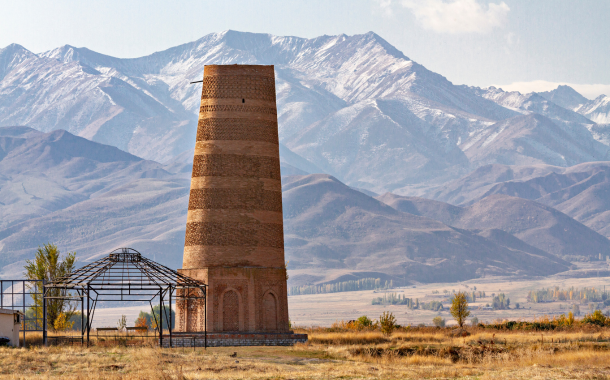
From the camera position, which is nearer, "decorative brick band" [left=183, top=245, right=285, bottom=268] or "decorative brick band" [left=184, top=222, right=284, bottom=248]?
"decorative brick band" [left=183, top=245, right=285, bottom=268]

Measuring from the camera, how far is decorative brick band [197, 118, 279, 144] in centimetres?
4847

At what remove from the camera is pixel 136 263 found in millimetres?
43344

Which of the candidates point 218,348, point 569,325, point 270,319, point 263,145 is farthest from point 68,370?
point 569,325

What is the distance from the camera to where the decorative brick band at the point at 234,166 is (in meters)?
47.9

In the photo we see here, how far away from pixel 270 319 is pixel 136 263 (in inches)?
318

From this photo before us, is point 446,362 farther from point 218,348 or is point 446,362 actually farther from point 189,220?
point 189,220

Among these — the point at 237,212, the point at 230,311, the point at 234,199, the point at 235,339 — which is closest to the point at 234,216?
the point at 237,212

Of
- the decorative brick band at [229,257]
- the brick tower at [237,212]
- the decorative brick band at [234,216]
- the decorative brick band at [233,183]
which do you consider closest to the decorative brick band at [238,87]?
the brick tower at [237,212]

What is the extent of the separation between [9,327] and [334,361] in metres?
15.0

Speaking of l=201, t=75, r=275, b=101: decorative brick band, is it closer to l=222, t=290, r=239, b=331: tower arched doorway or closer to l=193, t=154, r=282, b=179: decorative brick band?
l=193, t=154, r=282, b=179: decorative brick band

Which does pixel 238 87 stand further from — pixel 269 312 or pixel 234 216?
pixel 269 312

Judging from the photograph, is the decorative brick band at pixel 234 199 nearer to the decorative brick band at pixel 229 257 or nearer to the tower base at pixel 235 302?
the decorative brick band at pixel 229 257

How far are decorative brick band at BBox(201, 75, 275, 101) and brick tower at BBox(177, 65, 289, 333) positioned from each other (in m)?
0.05

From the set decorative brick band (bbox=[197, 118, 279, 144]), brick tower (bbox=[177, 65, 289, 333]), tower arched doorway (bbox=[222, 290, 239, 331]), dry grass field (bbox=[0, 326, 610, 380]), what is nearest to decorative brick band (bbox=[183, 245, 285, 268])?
brick tower (bbox=[177, 65, 289, 333])
